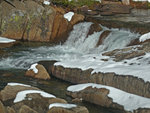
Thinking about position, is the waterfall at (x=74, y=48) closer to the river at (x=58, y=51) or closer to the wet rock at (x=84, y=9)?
the river at (x=58, y=51)

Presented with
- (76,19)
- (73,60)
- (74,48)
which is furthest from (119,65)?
(76,19)

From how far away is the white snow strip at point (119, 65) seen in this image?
894 cm

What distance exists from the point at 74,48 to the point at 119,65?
8987mm

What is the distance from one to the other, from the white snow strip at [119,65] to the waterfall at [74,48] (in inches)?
127

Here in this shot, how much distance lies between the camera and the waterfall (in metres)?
14.7

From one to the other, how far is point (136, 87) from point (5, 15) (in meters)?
13.5

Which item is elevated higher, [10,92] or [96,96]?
[10,92]

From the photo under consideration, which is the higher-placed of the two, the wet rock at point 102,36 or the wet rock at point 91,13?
the wet rock at point 91,13

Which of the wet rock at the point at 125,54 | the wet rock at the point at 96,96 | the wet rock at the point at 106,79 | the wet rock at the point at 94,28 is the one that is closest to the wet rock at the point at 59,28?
the wet rock at the point at 94,28

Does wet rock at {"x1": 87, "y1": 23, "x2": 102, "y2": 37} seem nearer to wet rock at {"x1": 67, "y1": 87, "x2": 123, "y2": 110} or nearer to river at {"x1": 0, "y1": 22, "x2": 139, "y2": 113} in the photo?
river at {"x1": 0, "y1": 22, "x2": 139, "y2": 113}

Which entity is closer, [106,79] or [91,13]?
[106,79]

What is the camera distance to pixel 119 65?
10.1 m

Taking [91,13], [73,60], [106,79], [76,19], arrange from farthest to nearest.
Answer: [91,13], [76,19], [73,60], [106,79]

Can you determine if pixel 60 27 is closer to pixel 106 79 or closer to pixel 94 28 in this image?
pixel 94 28
